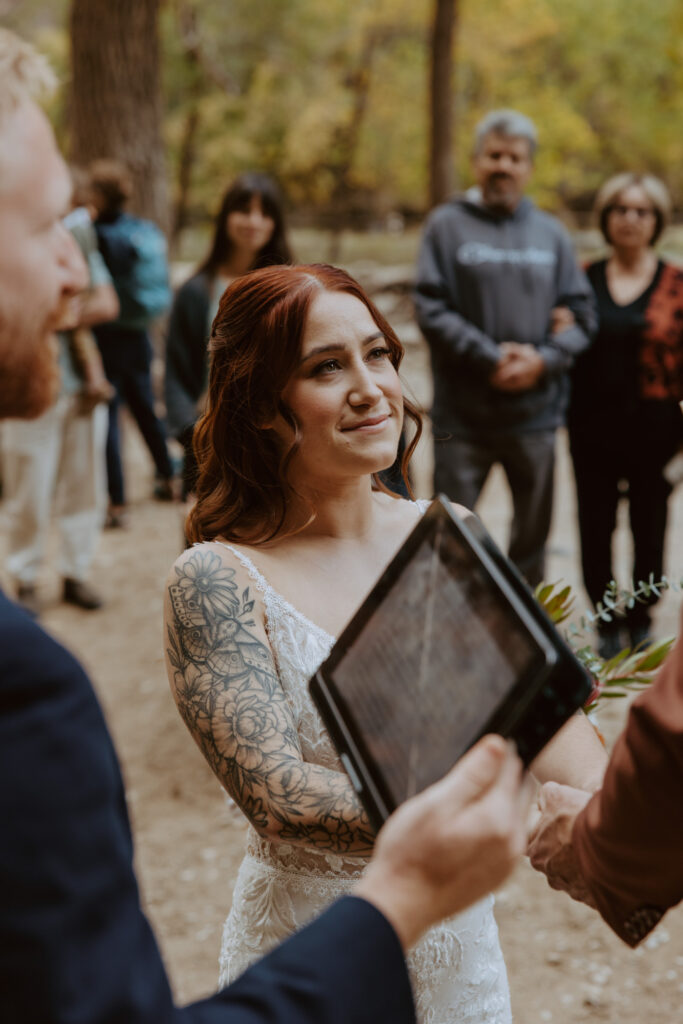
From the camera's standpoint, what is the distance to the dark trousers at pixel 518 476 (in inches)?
195

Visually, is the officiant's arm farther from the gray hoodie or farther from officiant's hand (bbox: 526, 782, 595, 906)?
the gray hoodie

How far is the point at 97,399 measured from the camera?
19.5 feet

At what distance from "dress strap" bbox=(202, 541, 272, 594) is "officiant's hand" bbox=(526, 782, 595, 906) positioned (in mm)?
633

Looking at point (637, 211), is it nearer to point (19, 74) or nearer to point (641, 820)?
point (641, 820)

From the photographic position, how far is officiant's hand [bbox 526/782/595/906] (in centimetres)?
161

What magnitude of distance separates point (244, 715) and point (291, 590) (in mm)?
340

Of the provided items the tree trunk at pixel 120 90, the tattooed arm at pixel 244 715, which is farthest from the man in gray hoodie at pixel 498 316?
the tree trunk at pixel 120 90

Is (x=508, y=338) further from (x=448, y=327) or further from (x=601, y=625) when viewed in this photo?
(x=601, y=625)

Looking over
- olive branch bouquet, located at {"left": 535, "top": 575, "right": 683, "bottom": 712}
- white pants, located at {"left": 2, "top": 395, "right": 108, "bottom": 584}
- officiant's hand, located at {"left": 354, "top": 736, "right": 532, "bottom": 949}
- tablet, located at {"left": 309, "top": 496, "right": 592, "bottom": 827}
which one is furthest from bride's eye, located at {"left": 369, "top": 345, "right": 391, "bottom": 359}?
white pants, located at {"left": 2, "top": 395, "right": 108, "bottom": 584}

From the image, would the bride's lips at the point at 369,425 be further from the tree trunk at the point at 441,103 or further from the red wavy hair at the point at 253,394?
the tree trunk at the point at 441,103

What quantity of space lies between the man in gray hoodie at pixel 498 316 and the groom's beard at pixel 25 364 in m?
3.81

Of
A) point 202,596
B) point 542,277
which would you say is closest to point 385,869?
point 202,596

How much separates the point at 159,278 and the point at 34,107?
612 centimetres

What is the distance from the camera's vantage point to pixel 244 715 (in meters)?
1.73
